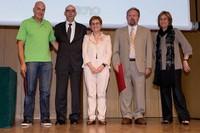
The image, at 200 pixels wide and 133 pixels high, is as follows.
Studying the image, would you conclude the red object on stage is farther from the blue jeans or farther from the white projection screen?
the white projection screen

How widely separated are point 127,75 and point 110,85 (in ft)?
3.55

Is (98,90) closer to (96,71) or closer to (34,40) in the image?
(96,71)

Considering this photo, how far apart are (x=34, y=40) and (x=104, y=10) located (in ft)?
3.58

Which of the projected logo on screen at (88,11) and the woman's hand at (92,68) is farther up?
the projected logo on screen at (88,11)

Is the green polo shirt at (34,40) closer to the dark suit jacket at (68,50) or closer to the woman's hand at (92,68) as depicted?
the dark suit jacket at (68,50)

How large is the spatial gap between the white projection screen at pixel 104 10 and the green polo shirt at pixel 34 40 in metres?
0.58

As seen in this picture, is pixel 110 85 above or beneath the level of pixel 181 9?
beneath

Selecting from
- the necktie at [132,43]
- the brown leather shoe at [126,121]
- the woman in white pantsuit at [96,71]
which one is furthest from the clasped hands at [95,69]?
the brown leather shoe at [126,121]

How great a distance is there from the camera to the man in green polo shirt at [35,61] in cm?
280

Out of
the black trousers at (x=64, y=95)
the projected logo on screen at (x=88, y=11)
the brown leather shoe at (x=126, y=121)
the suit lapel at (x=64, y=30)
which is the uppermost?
the projected logo on screen at (x=88, y=11)

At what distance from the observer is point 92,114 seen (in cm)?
290

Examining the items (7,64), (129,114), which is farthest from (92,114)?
(7,64)

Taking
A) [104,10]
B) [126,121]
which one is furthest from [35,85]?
[104,10]

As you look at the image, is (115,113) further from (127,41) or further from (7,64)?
(7,64)
